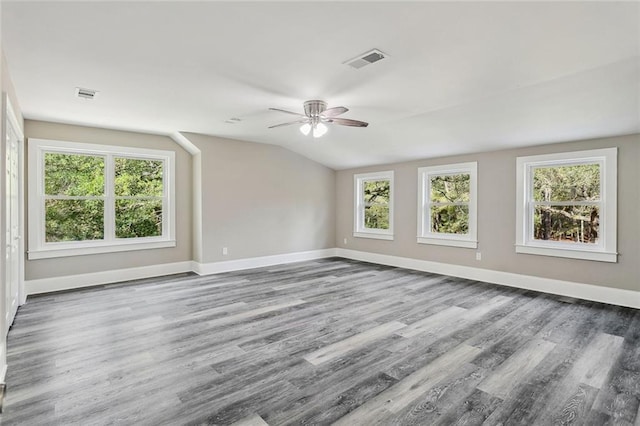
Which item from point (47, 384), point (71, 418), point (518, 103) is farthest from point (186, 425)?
point (518, 103)

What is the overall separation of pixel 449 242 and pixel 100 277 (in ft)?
19.2

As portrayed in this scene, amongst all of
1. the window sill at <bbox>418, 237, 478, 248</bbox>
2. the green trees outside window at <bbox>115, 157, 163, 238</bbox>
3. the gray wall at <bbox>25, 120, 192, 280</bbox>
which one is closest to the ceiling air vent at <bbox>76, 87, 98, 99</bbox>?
the gray wall at <bbox>25, 120, 192, 280</bbox>

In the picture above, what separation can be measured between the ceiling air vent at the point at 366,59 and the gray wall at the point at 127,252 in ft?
13.9

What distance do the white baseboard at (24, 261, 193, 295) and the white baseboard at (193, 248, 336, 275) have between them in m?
0.40

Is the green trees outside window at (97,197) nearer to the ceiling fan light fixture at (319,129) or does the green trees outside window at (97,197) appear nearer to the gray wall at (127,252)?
the gray wall at (127,252)

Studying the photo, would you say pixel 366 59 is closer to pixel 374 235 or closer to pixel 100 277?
pixel 374 235

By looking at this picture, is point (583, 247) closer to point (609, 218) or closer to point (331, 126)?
point (609, 218)

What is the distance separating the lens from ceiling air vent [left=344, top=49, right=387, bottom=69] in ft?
9.21

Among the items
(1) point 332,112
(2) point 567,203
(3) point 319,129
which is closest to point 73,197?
(3) point 319,129

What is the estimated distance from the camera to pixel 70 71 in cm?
318

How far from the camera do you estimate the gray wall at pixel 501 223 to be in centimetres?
425

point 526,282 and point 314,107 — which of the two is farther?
point 526,282

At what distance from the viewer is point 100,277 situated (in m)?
5.33

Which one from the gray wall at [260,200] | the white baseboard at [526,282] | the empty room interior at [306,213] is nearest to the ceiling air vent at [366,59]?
the empty room interior at [306,213]
